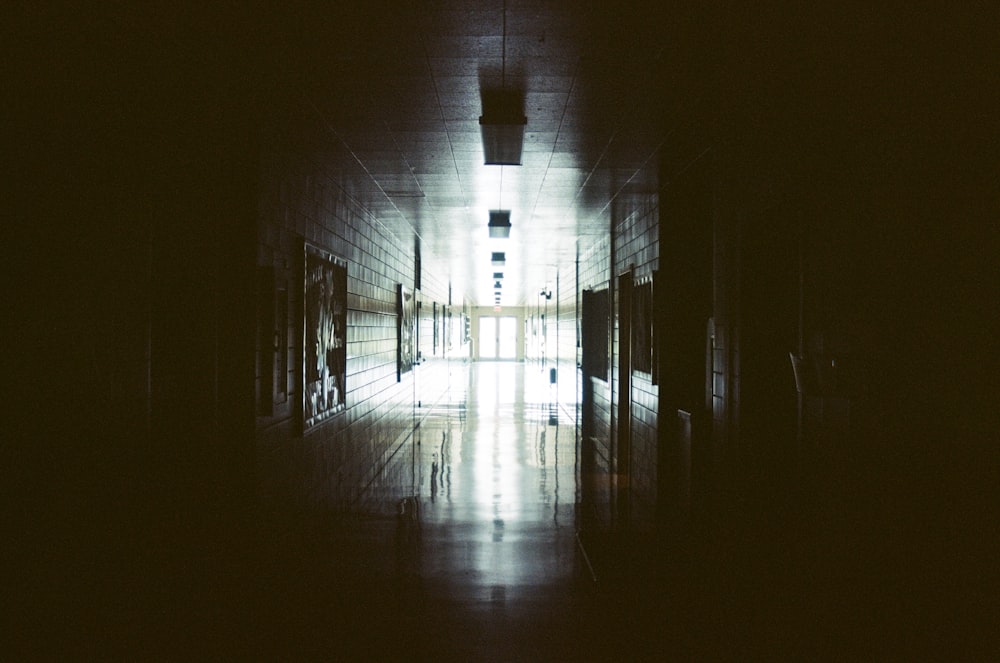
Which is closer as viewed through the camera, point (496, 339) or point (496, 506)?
point (496, 506)

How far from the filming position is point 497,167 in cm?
583

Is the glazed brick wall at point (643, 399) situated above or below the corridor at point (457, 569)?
above

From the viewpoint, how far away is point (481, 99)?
3.97m

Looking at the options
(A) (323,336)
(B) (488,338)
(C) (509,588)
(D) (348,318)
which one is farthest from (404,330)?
(B) (488,338)

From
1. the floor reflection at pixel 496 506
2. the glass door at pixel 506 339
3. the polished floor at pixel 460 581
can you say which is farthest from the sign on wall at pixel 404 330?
the glass door at pixel 506 339

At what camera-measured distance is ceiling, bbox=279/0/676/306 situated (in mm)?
2969

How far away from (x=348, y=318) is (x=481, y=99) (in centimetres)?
333

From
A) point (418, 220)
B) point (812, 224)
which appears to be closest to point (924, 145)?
point (812, 224)

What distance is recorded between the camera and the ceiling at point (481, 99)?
2.97 metres

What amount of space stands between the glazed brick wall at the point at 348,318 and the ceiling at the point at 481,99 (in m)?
0.24

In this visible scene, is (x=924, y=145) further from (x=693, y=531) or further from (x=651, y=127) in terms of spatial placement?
(x=693, y=531)

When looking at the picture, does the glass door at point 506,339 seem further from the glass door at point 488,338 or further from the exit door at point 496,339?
the glass door at point 488,338

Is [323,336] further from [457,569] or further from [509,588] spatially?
[509,588]

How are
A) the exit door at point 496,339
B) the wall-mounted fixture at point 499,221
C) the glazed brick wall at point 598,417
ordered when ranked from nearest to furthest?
the glazed brick wall at point 598,417 → the wall-mounted fixture at point 499,221 → the exit door at point 496,339
